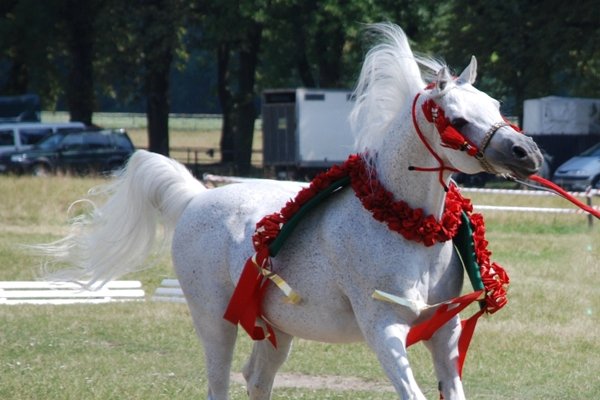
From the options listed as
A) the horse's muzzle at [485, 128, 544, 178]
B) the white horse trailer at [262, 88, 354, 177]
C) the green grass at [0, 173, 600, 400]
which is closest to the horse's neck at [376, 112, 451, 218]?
the horse's muzzle at [485, 128, 544, 178]

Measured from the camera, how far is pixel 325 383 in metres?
9.78

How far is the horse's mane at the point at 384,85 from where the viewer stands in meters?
6.57

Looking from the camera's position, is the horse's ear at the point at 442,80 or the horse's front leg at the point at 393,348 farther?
the horse's ear at the point at 442,80

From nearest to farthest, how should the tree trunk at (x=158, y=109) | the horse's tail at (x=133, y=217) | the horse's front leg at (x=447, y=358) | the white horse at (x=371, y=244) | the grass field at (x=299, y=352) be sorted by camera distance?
the white horse at (x=371, y=244) < the horse's front leg at (x=447, y=358) < the horse's tail at (x=133, y=217) < the grass field at (x=299, y=352) < the tree trunk at (x=158, y=109)

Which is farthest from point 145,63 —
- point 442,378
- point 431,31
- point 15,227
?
point 442,378

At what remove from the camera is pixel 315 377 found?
395 inches

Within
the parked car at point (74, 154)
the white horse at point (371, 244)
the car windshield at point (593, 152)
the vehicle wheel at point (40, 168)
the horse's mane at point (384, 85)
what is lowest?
the vehicle wheel at point (40, 168)

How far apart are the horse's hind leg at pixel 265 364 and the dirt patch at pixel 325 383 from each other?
1.94 metres

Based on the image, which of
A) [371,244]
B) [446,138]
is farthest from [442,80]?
[371,244]

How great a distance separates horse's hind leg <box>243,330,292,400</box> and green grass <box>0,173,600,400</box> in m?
1.39

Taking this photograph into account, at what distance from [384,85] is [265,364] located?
200 cm

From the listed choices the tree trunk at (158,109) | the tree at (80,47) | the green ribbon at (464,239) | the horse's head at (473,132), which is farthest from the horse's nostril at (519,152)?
the tree at (80,47)

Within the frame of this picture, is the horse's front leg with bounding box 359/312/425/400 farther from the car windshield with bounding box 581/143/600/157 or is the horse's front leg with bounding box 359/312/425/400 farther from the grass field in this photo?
the car windshield with bounding box 581/143/600/157

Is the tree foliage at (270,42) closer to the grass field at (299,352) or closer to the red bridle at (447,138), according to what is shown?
the grass field at (299,352)
